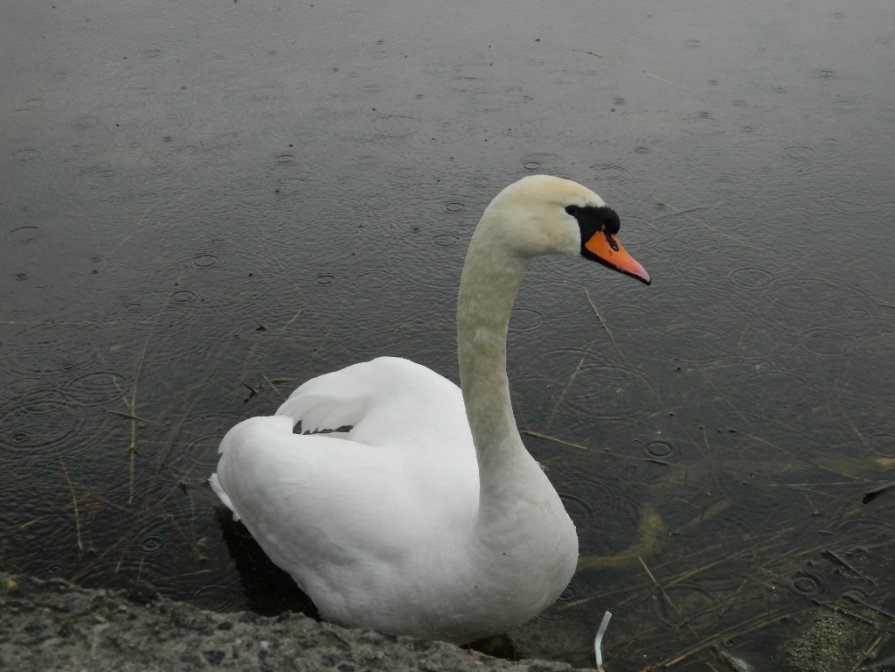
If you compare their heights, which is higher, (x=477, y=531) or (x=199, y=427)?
(x=477, y=531)

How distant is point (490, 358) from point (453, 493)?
0.50m

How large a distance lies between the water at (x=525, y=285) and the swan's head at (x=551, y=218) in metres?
1.20

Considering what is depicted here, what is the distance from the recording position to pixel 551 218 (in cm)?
280

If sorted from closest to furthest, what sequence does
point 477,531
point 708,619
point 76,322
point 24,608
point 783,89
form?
point 24,608
point 477,531
point 708,619
point 76,322
point 783,89

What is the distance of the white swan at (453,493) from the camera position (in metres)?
2.84

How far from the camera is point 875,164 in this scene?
5.88 m

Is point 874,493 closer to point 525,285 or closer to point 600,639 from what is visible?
point 600,639

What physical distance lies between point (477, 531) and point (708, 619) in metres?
0.80

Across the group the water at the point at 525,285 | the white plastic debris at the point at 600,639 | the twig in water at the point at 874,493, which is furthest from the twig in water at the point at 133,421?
the twig in water at the point at 874,493

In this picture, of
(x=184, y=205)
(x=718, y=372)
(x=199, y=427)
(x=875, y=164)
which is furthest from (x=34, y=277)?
(x=875, y=164)

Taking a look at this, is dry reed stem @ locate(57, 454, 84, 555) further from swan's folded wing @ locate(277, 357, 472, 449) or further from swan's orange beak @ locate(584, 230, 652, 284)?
swan's orange beak @ locate(584, 230, 652, 284)

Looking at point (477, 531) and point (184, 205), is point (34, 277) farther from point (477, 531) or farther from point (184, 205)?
point (477, 531)

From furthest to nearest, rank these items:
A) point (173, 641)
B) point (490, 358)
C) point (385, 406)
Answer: point (385, 406) → point (490, 358) → point (173, 641)

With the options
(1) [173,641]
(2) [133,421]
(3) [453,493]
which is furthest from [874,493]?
(2) [133,421]
